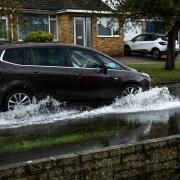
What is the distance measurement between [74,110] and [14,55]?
1.98 m

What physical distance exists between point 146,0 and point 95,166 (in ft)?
46.0

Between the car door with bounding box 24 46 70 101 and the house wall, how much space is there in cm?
1936

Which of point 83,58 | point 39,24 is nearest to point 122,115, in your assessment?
point 83,58

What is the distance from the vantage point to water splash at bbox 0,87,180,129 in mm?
11539

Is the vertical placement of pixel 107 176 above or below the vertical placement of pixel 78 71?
below

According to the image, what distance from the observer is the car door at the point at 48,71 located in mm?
12078

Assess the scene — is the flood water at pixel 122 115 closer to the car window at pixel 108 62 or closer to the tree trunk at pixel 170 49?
the car window at pixel 108 62

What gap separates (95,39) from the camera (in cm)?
3425

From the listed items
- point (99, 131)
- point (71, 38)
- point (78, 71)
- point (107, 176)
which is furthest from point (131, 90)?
point (71, 38)

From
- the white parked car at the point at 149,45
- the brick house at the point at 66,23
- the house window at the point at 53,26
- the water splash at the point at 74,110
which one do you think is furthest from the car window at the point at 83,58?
the house window at the point at 53,26

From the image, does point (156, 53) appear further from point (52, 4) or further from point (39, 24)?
point (39, 24)

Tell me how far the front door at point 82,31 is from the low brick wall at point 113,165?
25726 millimetres

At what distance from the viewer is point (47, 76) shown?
12156 mm

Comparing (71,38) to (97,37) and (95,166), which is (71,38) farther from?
(95,166)
